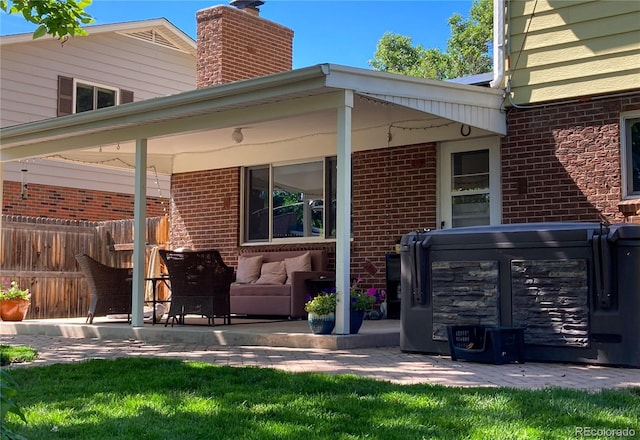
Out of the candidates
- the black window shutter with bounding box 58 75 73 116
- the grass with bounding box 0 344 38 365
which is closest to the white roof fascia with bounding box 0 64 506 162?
the grass with bounding box 0 344 38 365

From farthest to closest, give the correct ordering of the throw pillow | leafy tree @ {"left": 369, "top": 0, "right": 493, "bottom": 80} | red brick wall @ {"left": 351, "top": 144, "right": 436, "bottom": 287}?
1. leafy tree @ {"left": 369, "top": 0, "right": 493, "bottom": 80}
2. the throw pillow
3. red brick wall @ {"left": 351, "top": 144, "right": 436, "bottom": 287}

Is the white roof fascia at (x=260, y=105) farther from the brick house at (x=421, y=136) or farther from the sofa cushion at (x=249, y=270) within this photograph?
the sofa cushion at (x=249, y=270)

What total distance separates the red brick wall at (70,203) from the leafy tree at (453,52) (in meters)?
16.2

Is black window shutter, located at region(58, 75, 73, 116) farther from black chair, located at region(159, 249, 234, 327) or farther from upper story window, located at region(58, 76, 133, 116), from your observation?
black chair, located at region(159, 249, 234, 327)

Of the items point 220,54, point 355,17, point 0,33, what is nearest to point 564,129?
point 220,54

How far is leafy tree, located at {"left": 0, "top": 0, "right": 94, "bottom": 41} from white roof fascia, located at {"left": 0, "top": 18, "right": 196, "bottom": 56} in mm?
8942

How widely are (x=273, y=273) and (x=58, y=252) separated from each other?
421 cm

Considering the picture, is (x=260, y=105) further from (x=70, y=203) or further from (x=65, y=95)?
(x=65, y=95)

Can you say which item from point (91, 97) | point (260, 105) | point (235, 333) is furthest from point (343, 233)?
point (91, 97)

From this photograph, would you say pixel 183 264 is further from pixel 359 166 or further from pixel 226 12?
pixel 226 12

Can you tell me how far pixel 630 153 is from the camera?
824 centimetres

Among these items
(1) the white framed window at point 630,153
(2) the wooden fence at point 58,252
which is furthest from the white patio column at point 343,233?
(2) the wooden fence at point 58,252

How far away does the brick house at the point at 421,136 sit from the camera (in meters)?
7.78

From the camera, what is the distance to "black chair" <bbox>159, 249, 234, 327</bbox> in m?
8.34
